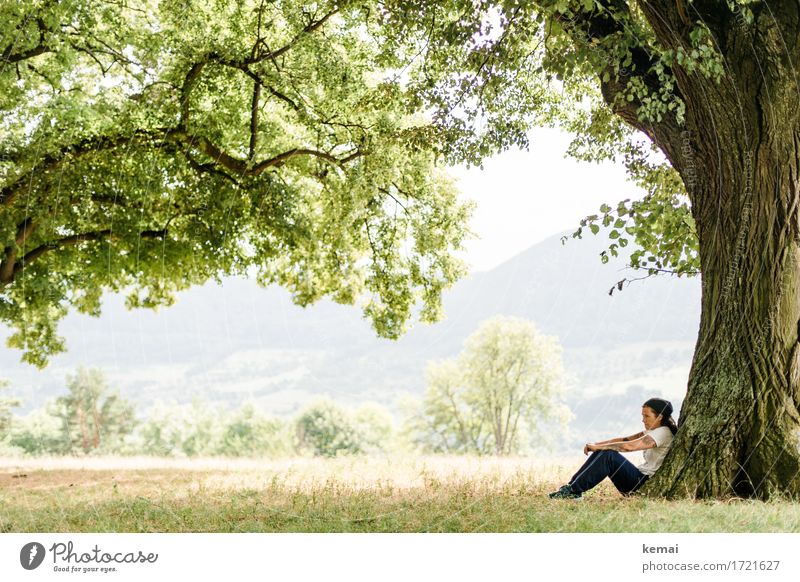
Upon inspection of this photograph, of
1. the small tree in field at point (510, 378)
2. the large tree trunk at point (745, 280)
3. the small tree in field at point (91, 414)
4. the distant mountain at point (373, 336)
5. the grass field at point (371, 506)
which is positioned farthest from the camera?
the small tree in field at point (91, 414)

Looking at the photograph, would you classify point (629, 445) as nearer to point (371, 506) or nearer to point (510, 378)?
point (371, 506)

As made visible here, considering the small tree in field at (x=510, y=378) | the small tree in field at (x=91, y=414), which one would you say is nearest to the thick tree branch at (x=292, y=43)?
the small tree in field at (x=510, y=378)

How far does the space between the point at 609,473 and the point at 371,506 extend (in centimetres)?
202

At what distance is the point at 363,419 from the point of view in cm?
3475

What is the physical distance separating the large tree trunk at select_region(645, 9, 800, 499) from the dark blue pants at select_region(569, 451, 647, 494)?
0.50 feet

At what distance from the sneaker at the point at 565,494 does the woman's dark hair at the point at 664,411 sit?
3.21 feet

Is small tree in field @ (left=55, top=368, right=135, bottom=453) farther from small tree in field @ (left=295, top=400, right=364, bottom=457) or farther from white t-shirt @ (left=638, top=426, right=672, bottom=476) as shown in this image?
white t-shirt @ (left=638, top=426, right=672, bottom=476)

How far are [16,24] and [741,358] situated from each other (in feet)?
30.6

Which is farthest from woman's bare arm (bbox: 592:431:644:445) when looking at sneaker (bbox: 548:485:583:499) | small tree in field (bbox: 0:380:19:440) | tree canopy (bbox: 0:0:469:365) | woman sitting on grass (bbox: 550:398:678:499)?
small tree in field (bbox: 0:380:19:440)

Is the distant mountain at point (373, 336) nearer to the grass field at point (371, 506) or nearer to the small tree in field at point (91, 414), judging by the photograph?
the grass field at point (371, 506)

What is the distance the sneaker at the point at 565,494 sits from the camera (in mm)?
5914

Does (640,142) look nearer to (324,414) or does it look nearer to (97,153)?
(97,153)

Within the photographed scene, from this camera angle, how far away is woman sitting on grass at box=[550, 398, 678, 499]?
5836 mm
